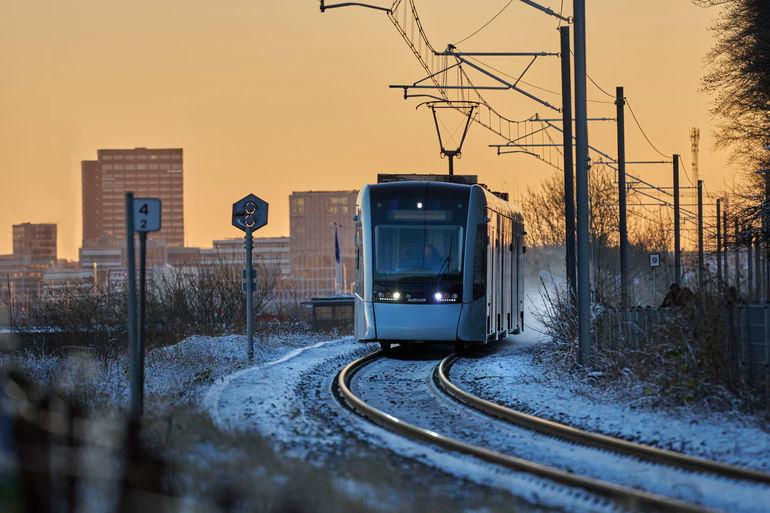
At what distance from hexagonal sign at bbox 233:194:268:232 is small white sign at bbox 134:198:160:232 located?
11.6 metres

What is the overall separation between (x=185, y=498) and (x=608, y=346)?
13.7m

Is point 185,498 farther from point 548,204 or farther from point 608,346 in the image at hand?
point 548,204

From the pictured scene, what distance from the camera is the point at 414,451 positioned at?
12914 mm

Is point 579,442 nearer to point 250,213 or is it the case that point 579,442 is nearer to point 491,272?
point 491,272

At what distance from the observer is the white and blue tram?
2477 centimetres

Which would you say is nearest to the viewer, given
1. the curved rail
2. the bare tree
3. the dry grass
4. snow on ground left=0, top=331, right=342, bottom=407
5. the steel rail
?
the steel rail

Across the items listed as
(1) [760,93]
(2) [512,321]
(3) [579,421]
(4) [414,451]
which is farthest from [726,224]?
(4) [414,451]

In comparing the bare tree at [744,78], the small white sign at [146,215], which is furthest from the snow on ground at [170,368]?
the bare tree at [744,78]

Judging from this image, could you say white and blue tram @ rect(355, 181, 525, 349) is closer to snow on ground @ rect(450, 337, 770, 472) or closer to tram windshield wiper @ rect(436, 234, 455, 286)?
tram windshield wiper @ rect(436, 234, 455, 286)

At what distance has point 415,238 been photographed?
2491 centimetres

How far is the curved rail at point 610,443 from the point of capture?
1100 centimetres

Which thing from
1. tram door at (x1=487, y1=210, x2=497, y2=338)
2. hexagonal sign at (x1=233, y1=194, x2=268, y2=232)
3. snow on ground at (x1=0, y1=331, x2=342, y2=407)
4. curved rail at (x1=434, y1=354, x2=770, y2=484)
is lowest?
snow on ground at (x1=0, y1=331, x2=342, y2=407)

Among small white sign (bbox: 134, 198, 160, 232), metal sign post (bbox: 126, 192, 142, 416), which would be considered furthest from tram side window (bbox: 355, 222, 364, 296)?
small white sign (bbox: 134, 198, 160, 232)

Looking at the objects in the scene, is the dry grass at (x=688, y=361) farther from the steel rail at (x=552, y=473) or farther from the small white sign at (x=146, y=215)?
the small white sign at (x=146, y=215)
